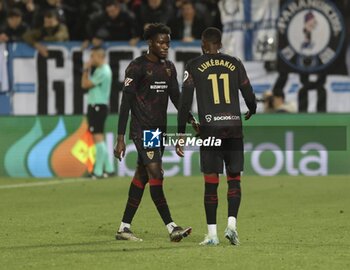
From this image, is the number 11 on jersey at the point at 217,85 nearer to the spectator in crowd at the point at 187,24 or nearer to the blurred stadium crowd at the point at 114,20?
the blurred stadium crowd at the point at 114,20

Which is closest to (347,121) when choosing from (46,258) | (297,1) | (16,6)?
(297,1)

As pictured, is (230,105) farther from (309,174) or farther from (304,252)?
(309,174)

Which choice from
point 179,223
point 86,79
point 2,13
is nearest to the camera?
point 179,223

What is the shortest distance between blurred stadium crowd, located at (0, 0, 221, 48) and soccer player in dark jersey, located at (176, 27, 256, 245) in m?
10.2

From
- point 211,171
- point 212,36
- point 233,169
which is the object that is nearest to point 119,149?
point 211,171

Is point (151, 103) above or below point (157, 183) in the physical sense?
above

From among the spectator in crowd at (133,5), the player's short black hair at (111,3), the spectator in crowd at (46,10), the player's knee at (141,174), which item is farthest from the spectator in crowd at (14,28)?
the player's knee at (141,174)

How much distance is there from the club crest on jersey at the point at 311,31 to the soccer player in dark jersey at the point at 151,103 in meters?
9.12

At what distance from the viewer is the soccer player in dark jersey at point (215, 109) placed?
10.8 meters

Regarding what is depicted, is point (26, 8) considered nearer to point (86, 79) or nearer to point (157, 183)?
point (86, 79)

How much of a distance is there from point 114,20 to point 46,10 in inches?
58.3

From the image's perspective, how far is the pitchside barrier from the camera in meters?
20.0

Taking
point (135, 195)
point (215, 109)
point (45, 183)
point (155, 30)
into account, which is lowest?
→ point (45, 183)

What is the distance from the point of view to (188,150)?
2002cm
